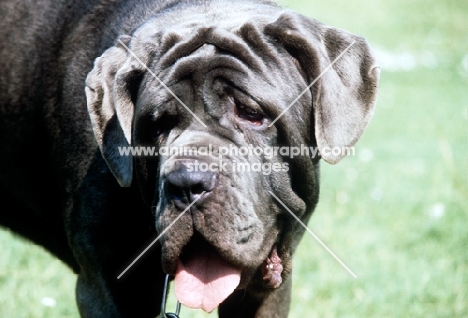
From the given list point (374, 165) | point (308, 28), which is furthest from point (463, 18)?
point (308, 28)

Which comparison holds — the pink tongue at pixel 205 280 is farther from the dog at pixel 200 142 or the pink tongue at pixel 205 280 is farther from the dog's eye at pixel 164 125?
the dog's eye at pixel 164 125

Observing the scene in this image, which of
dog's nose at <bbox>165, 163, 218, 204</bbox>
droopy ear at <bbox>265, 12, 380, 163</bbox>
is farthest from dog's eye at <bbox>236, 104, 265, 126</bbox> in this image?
dog's nose at <bbox>165, 163, 218, 204</bbox>

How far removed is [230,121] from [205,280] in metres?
0.63

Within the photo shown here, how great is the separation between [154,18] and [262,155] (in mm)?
873

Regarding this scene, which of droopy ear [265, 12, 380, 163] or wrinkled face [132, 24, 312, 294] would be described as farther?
droopy ear [265, 12, 380, 163]

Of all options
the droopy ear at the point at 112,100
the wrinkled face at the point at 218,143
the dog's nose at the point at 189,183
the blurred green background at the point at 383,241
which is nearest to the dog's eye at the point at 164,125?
the wrinkled face at the point at 218,143

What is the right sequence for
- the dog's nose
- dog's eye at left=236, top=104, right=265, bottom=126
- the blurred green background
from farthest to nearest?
the blurred green background
dog's eye at left=236, top=104, right=265, bottom=126
the dog's nose

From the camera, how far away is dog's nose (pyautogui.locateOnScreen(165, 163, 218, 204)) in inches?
107

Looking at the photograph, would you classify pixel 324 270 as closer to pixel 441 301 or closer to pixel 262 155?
pixel 441 301

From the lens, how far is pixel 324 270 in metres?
4.90

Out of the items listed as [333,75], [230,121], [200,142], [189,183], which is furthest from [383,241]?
[189,183]

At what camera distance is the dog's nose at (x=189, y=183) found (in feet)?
8.90

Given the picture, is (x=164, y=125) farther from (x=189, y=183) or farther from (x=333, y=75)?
(x=333, y=75)

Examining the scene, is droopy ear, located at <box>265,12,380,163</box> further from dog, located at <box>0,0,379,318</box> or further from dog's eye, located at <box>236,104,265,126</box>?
dog's eye, located at <box>236,104,265,126</box>
